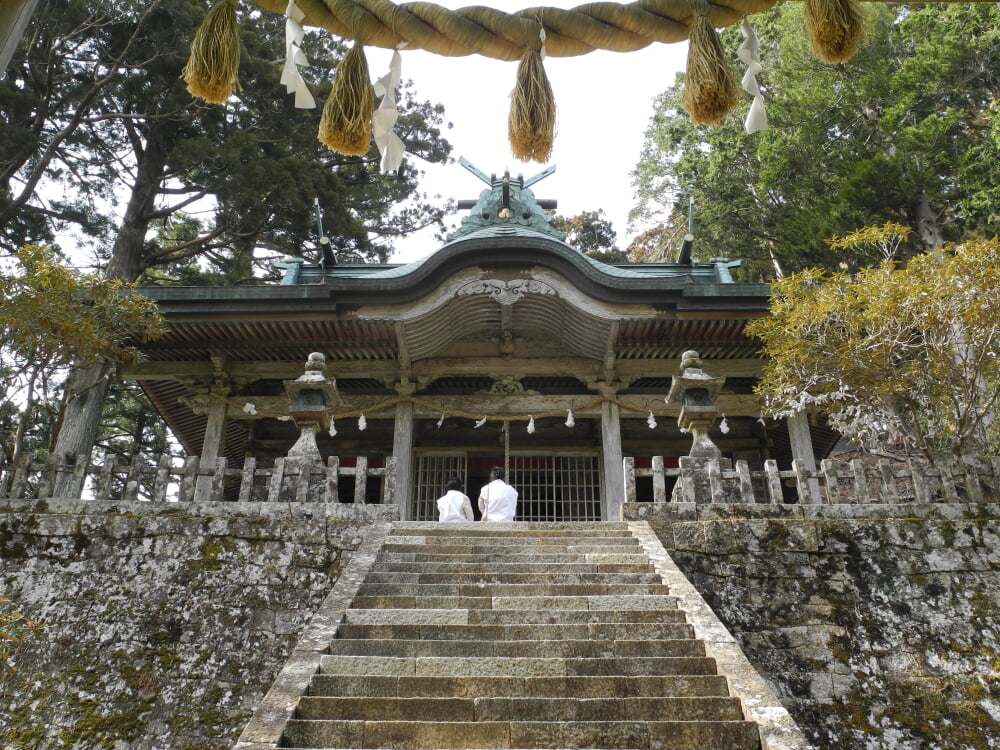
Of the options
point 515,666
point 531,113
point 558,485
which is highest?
point 558,485

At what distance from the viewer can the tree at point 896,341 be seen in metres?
8.49

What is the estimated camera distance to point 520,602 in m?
5.89

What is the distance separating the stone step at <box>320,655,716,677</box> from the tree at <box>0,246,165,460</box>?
20.0ft

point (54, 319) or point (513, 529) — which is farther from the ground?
point (54, 319)

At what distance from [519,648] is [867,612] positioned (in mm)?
3391

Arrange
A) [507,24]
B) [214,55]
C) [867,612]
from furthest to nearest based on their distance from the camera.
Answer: [867,612], [214,55], [507,24]

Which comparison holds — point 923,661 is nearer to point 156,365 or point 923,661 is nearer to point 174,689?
point 174,689

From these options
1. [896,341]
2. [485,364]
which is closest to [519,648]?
[896,341]

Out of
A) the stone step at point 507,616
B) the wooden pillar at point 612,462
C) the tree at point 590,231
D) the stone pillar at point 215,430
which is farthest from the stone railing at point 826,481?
the tree at point 590,231

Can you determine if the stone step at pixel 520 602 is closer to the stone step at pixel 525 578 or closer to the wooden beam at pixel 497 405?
the stone step at pixel 525 578

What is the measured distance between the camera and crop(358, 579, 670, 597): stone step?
6.12m

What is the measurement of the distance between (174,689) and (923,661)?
6067 mm

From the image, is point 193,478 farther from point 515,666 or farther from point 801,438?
point 801,438

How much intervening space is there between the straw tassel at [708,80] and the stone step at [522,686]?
Result: 3309 mm
